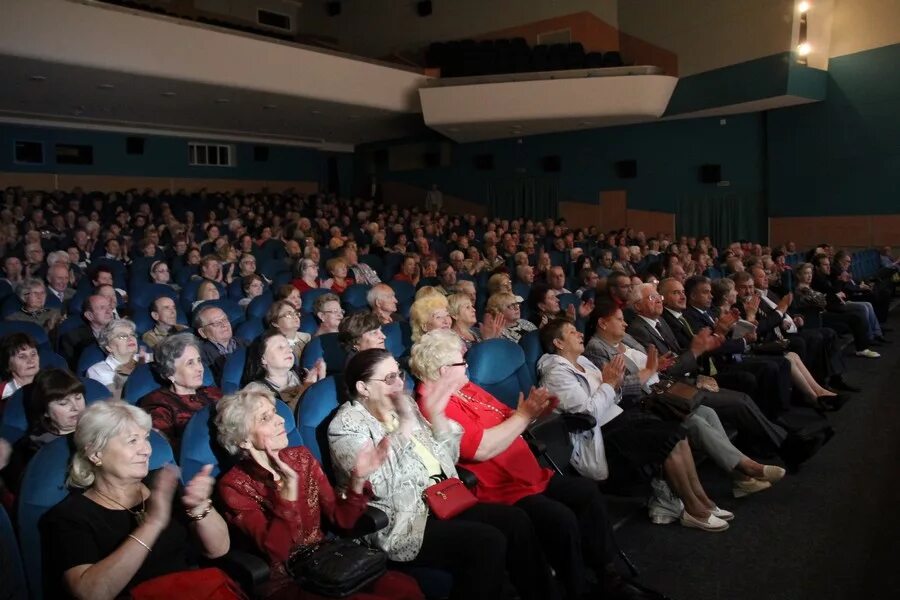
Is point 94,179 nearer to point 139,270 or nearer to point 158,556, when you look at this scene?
point 139,270

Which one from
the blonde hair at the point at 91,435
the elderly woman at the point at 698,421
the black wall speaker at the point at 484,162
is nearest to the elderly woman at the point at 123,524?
the blonde hair at the point at 91,435

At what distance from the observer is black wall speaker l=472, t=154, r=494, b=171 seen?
49.4 ft

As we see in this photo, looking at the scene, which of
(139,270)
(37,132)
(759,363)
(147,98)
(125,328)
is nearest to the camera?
(125,328)

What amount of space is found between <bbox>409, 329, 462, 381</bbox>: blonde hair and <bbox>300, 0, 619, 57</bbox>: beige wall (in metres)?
11.5

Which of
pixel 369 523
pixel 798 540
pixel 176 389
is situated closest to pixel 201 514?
pixel 369 523

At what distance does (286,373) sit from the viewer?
2793mm

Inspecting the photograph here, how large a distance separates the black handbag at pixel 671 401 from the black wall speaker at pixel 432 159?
13070 mm

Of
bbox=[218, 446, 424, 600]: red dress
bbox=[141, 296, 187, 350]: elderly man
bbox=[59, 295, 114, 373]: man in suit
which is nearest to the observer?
bbox=[218, 446, 424, 600]: red dress

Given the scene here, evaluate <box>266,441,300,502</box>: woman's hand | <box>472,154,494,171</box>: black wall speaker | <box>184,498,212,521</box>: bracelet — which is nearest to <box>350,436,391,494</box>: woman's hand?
<box>266,441,300,502</box>: woman's hand

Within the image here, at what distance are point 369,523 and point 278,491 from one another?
0.25m

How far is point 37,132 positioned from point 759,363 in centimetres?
1227

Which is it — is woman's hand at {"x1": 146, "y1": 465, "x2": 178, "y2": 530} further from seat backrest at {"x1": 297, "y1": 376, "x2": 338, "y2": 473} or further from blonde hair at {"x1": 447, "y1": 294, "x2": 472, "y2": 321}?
blonde hair at {"x1": 447, "y1": 294, "x2": 472, "y2": 321}

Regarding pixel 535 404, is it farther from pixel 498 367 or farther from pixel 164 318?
Result: pixel 164 318

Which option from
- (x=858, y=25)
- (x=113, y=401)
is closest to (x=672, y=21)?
(x=858, y=25)
